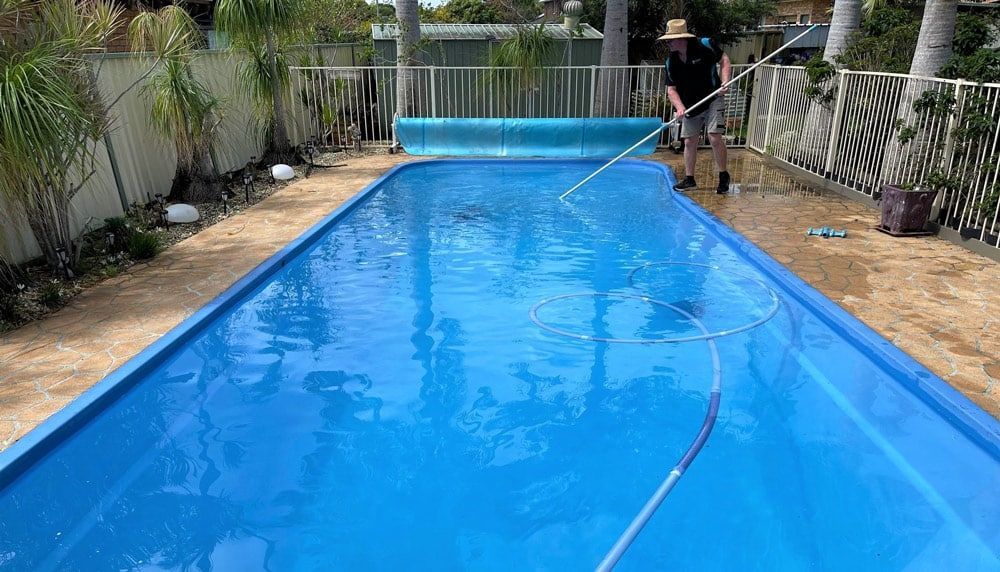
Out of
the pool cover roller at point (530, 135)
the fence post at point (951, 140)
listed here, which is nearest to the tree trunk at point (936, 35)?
the fence post at point (951, 140)

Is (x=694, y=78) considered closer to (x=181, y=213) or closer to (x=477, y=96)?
(x=477, y=96)

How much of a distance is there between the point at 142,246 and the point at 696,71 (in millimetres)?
6194

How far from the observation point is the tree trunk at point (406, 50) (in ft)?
38.3

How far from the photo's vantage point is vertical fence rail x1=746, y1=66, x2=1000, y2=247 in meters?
5.48

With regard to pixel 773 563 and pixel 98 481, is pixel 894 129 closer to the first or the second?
pixel 773 563

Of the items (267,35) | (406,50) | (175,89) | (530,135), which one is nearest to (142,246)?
(175,89)

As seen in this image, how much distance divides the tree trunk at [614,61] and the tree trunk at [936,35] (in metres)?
5.53

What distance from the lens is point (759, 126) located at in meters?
10.9

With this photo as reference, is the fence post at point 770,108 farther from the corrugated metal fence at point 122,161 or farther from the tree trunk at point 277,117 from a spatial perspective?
the corrugated metal fence at point 122,161

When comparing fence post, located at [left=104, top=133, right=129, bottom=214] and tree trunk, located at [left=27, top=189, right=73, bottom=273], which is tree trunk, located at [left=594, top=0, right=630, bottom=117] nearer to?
fence post, located at [left=104, top=133, right=129, bottom=214]

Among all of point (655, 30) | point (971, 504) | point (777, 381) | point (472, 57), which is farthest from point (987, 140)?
point (655, 30)

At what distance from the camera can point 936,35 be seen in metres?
6.57

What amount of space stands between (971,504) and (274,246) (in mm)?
5459

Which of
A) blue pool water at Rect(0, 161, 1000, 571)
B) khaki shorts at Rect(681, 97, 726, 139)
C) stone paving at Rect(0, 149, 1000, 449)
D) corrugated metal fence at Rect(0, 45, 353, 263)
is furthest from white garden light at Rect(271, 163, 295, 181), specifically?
khaki shorts at Rect(681, 97, 726, 139)
